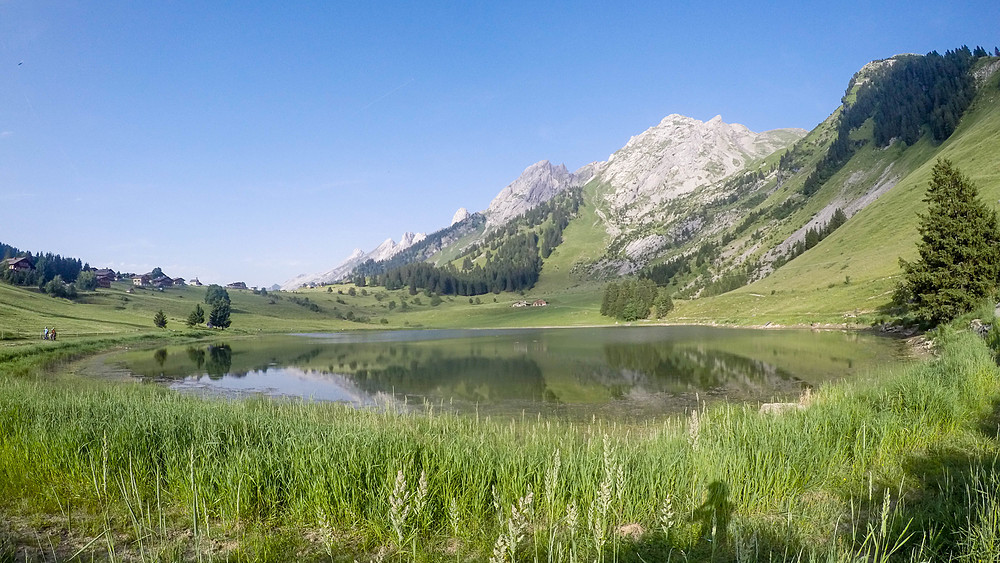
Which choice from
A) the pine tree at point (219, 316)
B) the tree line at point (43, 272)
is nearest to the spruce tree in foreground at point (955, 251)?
the pine tree at point (219, 316)

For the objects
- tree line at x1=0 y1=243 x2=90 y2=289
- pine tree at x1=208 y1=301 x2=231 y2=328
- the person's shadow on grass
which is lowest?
the person's shadow on grass

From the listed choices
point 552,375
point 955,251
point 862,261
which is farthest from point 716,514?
point 862,261

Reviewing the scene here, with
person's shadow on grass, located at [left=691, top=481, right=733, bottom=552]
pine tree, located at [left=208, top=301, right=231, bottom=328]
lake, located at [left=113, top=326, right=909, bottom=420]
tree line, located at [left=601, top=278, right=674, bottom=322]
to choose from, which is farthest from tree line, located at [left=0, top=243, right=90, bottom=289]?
person's shadow on grass, located at [left=691, top=481, right=733, bottom=552]

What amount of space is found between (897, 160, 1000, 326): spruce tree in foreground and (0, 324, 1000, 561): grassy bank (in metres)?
35.5

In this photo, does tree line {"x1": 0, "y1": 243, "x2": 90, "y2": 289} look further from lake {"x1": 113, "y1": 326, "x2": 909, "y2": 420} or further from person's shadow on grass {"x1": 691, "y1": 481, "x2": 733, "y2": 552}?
person's shadow on grass {"x1": 691, "y1": 481, "x2": 733, "y2": 552}

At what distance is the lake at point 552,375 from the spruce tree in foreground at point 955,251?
514 centimetres

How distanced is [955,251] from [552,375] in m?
33.4

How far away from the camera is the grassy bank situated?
5859mm

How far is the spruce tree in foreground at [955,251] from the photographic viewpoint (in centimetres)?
3553

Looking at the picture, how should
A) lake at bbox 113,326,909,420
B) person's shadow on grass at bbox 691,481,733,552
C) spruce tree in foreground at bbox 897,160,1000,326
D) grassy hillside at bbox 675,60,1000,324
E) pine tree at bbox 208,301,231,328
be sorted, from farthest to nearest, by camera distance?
pine tree at bbox 208,301,231,328, grassy hillside at bbox 675,60,1000,324, spruce tree in foreground at bbox 897,160,1000,326, lake at bbox 113,326,909,420, person's shadow on grass at bbox 691,481,733,552

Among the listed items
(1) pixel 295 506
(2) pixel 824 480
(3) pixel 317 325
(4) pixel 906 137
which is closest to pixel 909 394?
(2) pixel 824 480

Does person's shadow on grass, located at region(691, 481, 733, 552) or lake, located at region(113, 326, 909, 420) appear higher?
person's shadow on grass, located at region(691, 481, 733, 552)

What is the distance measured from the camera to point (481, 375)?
1478 inches

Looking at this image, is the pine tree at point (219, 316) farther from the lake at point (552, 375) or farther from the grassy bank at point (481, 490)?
the grassy bank at point (481, 490)
